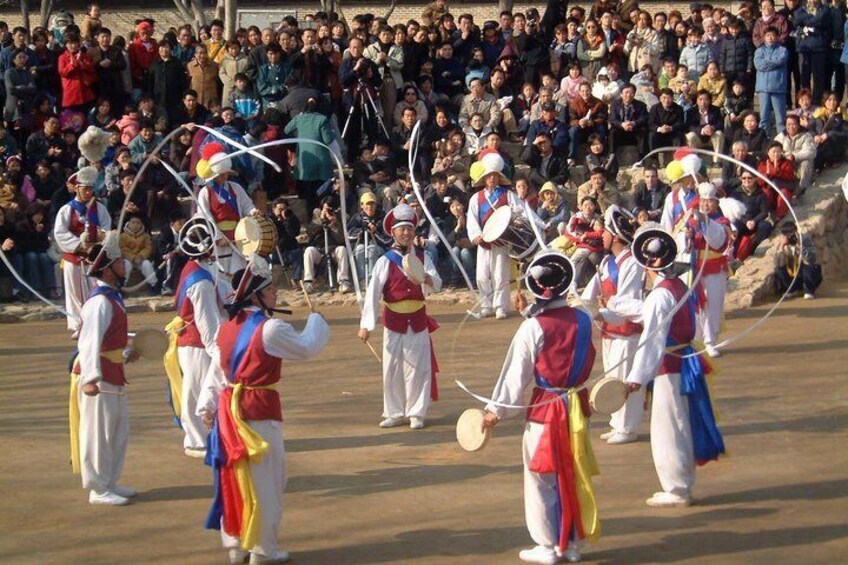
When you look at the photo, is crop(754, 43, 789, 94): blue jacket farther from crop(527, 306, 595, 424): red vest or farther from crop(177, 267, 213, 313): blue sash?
crop(527, 306, 595, 424): red vest

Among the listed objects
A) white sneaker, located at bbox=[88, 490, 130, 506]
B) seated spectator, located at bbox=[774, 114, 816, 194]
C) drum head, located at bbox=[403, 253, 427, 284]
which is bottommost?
white sneaker, located at bbox=[88, 490, 130, 506]

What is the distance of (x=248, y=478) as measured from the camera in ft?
27.6

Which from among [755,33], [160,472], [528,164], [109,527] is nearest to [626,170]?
[528,164]

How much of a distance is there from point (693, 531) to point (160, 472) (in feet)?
12.3

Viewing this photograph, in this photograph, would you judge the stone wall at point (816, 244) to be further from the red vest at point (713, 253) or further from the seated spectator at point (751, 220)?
the red vest at point (713, 253)

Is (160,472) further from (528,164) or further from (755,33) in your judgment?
(755,33)

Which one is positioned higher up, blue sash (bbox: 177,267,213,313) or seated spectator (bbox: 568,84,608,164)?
seated spectator (bbox: 568,84,608,164)

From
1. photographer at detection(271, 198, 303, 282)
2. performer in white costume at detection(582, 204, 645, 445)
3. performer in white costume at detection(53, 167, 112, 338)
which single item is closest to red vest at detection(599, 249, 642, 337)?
performer in white costume at detection(582, 204, 645, 445)

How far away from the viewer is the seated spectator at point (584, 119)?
19266 millimetres

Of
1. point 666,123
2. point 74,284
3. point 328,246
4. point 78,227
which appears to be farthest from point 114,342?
point 666,123

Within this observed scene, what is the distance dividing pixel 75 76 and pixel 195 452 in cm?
953

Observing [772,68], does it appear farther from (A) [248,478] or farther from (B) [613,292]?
(A) [248,478]

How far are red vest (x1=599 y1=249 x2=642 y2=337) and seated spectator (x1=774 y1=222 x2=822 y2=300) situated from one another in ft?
17.0

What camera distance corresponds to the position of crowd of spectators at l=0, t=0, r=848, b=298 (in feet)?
58.2
